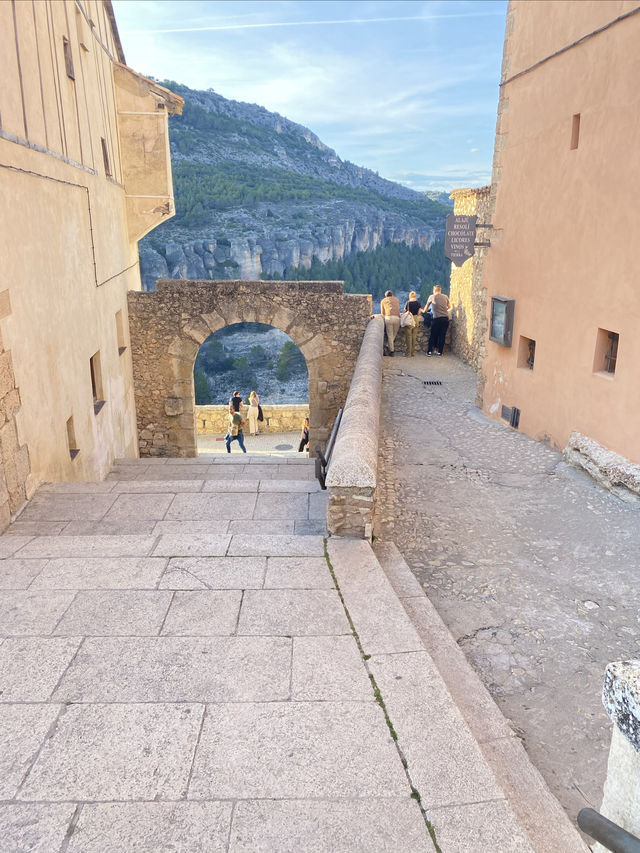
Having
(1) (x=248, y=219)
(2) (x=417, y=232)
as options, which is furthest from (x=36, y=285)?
(2) (x=417, y=232)

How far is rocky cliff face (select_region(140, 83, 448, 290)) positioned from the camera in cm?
4828

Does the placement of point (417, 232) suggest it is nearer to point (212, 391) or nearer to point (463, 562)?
point (212, 391)

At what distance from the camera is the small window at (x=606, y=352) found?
5738 mm

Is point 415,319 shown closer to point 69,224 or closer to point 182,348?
point 182,348

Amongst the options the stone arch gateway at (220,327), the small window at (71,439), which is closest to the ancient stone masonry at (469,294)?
the stone arch gateway at (220,327)

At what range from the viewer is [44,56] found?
252 inches

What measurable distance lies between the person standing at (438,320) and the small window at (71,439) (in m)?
7.66

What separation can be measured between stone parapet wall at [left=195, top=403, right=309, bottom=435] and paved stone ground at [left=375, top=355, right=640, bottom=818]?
10058 millimetres

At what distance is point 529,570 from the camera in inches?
167

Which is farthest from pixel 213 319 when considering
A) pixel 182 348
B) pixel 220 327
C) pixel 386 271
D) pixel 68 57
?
pixel 386 271

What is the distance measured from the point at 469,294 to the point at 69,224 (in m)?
7.33

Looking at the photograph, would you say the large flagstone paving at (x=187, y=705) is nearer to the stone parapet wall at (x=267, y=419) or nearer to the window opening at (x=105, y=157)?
the window opening at (x=105, y=157)

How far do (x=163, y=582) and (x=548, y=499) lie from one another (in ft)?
11.6

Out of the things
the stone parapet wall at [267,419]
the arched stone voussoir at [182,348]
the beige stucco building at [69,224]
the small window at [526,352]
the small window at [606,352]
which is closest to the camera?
the beige stucco building at [69,224]
